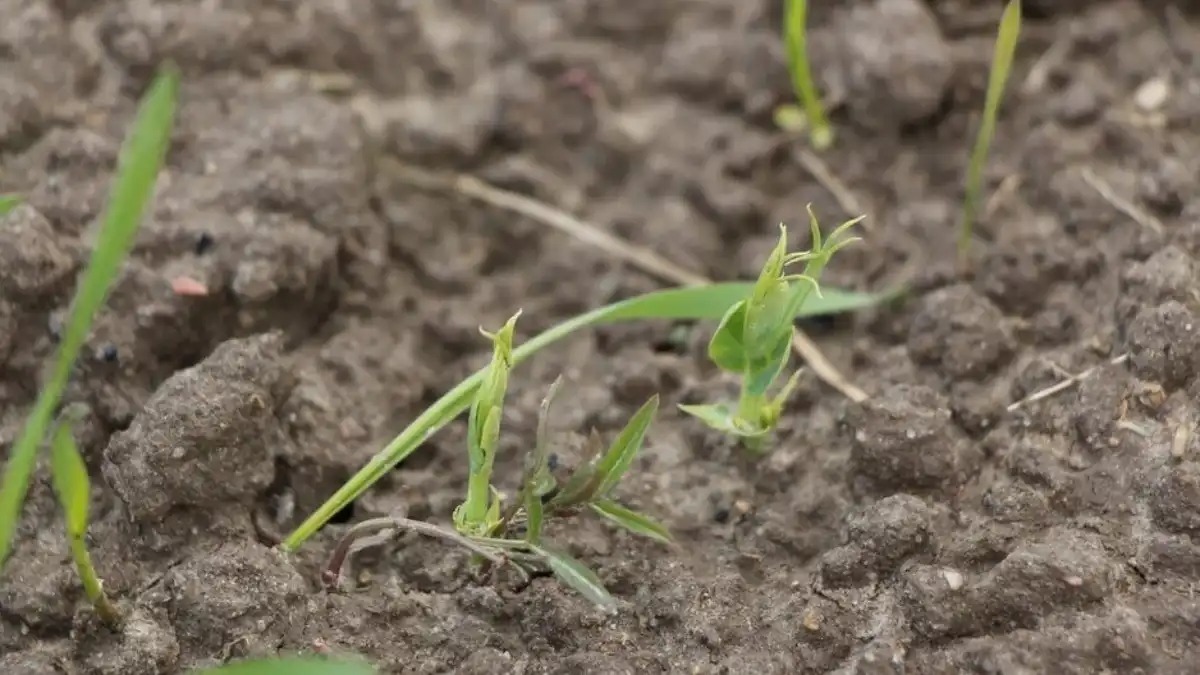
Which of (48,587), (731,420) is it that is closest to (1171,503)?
(731,420)

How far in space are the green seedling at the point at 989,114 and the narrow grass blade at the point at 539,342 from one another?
0.13 meters

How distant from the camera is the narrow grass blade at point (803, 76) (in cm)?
130

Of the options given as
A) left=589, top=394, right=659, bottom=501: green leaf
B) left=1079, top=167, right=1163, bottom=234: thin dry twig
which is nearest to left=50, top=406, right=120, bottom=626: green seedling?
left=589, top=394, right=659, bottom=501: green leaf

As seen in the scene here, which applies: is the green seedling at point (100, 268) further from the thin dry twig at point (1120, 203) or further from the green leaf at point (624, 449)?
the thin dry twig at point (1120, 203)

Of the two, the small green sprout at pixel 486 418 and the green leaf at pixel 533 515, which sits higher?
the small green sprout at pixel 486 418

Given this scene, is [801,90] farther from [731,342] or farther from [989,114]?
[731,342]

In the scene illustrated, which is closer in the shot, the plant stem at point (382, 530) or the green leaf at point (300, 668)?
the green leaf at point (300, 668)

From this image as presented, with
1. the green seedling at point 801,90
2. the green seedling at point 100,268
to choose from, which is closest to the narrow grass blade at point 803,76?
the green seedling at point 801,90

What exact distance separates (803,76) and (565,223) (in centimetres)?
32

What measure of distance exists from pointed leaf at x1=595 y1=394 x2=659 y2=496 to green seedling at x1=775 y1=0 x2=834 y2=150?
52cm

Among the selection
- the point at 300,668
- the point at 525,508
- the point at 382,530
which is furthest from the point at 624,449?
the point at 300,668

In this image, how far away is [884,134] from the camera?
1.44 m

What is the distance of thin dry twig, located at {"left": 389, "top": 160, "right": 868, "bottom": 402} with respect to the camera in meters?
1.34

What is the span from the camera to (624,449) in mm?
1009
